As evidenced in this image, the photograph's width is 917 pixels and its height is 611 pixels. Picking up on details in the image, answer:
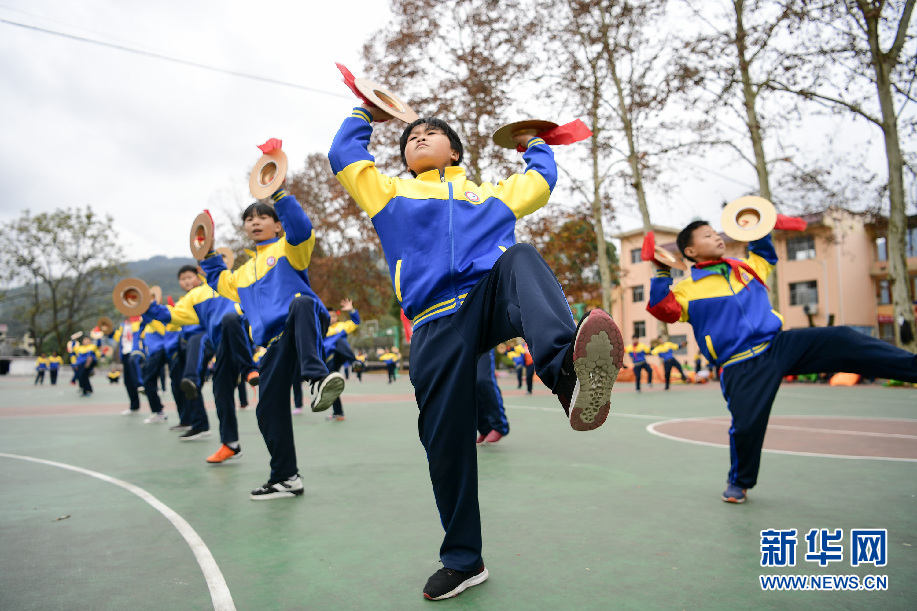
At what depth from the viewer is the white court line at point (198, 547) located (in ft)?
8.55

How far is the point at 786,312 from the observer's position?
132ft

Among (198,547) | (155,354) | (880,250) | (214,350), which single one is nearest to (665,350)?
(155,354)

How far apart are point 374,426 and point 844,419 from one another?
7.06 meters

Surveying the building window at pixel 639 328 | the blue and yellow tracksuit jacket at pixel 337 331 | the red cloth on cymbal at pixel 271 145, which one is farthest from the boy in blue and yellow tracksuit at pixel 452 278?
the building window at pixel 639 328

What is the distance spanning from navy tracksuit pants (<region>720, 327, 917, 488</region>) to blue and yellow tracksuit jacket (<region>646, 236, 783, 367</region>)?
98mm

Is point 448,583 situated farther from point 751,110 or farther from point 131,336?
point 751,110

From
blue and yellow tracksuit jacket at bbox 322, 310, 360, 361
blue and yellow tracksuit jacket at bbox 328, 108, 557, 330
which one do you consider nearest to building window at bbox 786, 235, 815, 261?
blue and yellow tracksuit jacket at bbox 322, 310, 360, 361

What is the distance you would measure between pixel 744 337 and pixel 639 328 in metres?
44.3

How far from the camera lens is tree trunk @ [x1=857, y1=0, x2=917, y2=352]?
1892cm

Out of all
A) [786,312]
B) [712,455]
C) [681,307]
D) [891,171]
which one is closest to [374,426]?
[712,455]

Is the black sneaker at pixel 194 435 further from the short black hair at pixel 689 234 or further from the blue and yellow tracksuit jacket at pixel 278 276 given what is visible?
the short black hair at pixel 689 234

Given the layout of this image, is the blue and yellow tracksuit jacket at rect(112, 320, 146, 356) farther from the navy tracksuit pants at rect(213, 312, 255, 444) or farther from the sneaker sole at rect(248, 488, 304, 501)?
the sneaker sole at rect(248, 488, 304, 501)

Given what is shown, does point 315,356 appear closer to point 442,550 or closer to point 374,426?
point 442,550

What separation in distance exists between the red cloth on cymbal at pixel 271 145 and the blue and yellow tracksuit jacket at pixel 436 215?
58.5 inches
